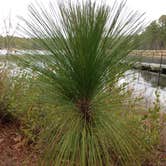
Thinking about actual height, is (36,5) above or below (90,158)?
above

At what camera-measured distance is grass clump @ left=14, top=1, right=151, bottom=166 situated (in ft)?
4.35

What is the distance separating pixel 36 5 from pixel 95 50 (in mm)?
431

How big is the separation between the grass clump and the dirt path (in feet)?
2.41

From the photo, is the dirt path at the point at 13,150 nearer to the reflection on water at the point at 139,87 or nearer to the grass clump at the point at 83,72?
the grass clump at the point at 83,72

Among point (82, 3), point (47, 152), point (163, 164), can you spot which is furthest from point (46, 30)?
point (163, 164)

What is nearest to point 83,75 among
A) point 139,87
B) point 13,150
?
point 13,150

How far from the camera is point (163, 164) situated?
2.16m

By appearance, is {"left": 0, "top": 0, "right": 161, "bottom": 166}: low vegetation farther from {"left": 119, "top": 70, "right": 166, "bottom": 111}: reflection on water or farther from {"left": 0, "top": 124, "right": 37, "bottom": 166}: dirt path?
{"left": 0, "top": 124, "right": 37, "bottom": 166}: dirt path

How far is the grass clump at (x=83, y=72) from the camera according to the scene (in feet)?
4.35

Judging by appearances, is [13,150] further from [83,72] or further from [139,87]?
[139,87]

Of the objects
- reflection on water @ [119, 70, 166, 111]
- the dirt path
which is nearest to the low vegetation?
reflection on water @ [119, 70, 166, 111]

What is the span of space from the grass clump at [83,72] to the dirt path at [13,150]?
2.41 feet

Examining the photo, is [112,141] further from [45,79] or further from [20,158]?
[20,158]

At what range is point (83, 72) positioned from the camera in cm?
135
